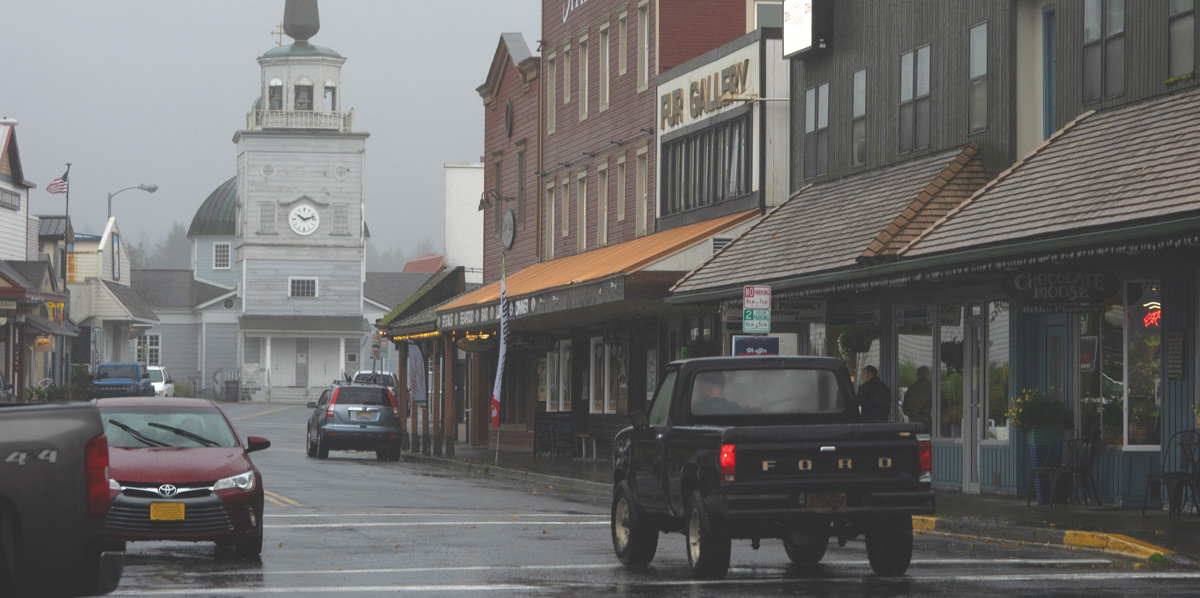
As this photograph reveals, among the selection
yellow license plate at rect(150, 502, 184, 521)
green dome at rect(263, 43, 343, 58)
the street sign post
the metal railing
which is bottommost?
yellow license plate at rect(150, 502, 184, 521)

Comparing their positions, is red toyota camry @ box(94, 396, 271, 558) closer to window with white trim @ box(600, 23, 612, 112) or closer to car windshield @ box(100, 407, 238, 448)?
car windshield @ box(100, 407, 238, 448)

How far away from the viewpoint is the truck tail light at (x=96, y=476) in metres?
8.55

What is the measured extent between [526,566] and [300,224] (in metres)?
79.3

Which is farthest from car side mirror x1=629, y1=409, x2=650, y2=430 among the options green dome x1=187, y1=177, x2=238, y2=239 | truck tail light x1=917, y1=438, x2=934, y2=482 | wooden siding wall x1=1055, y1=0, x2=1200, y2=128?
green dome x1=187, y1=177, x2=238, y2=239

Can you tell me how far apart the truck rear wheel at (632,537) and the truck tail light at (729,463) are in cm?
178

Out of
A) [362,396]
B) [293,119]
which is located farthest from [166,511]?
[293,119]

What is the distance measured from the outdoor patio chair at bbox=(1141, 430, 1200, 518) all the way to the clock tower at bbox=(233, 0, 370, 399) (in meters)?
74.6

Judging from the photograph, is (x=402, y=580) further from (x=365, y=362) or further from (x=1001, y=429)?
(x=365, y=362)

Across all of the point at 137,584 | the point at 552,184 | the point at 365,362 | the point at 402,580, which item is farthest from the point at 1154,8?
the point at 365,362

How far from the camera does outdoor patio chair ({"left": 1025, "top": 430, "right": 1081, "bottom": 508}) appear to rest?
1956cm

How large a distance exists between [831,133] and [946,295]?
5485 millimetres

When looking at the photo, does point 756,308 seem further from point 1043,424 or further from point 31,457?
point 31,457

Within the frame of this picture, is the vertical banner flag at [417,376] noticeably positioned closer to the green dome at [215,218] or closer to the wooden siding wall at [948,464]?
the wooden siding wall at [948,464]

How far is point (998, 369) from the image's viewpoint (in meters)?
22.1
